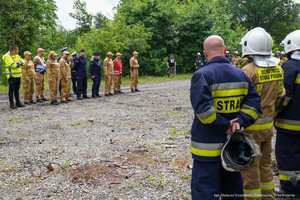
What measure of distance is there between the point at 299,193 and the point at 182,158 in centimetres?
266

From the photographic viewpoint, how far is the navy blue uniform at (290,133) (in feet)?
20.2

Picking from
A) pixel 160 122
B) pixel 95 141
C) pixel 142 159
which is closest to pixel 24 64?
pixel 160 122

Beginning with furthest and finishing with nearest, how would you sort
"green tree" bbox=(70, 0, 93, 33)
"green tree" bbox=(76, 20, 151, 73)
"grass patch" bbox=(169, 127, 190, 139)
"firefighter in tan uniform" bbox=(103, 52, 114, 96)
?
"green tree" bbox=(70, 0, 93, 33)
"green tree" bbox=(76, 20, 151, 73)
"firefighter in tan uniform" bbox=(103, 52, 114, 96)
"grass patch" bbox=(169, 127, 190, 139)

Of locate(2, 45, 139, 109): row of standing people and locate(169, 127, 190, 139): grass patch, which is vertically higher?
locate(2, 45, 139, 109): row of standing people

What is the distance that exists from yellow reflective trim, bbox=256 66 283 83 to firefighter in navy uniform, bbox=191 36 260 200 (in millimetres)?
721

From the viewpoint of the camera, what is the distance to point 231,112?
15.8 feet

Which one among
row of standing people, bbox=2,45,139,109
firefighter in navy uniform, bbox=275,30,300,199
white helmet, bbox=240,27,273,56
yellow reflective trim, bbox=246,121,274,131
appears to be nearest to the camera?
yellow reflective trim, bbox=246,121,274,131

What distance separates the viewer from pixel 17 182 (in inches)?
290

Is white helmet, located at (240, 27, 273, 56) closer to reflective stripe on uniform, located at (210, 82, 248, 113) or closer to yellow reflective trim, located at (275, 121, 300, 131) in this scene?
reflective stripe on uniform, located at (210, 82, 248, 113)

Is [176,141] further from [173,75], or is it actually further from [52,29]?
[52,29]

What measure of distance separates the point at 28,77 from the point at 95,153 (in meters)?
8.58

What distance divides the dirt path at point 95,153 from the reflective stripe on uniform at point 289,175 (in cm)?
129

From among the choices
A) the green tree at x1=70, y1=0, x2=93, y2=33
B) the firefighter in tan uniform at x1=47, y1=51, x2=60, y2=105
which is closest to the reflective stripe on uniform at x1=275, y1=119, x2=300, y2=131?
the firefighter in tan uniform at x1=47, y1=51, x2=60, y2=105

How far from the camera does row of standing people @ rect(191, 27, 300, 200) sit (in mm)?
4652
